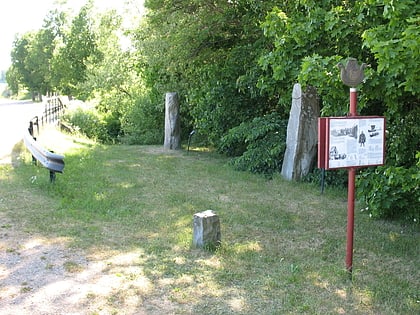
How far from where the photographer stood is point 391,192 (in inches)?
273

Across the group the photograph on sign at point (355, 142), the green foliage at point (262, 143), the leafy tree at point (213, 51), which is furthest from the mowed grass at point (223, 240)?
the leafy tree at point (213, 51)

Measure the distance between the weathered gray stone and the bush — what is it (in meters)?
2.37

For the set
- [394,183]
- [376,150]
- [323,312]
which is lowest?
[323,312]

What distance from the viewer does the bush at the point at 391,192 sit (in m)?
6.50

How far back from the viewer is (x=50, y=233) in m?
6.26

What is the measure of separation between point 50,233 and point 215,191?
3.63 metres

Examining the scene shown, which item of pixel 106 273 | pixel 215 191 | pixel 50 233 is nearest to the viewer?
pixel 106 273

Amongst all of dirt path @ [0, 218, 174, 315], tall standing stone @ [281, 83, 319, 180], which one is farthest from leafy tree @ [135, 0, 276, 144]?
dirt path @ [0, 218, 174, 315]

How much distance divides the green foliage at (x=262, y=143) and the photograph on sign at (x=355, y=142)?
5.95 metres

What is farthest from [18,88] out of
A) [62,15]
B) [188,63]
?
[188,63]

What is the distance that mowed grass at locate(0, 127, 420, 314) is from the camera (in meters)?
4.55

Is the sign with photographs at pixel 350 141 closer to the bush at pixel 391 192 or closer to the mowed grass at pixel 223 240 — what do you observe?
the mowed grass at pixel 223 240

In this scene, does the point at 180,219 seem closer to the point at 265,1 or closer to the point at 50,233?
the point at 50,233

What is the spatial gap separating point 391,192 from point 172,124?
10112 millimetres
